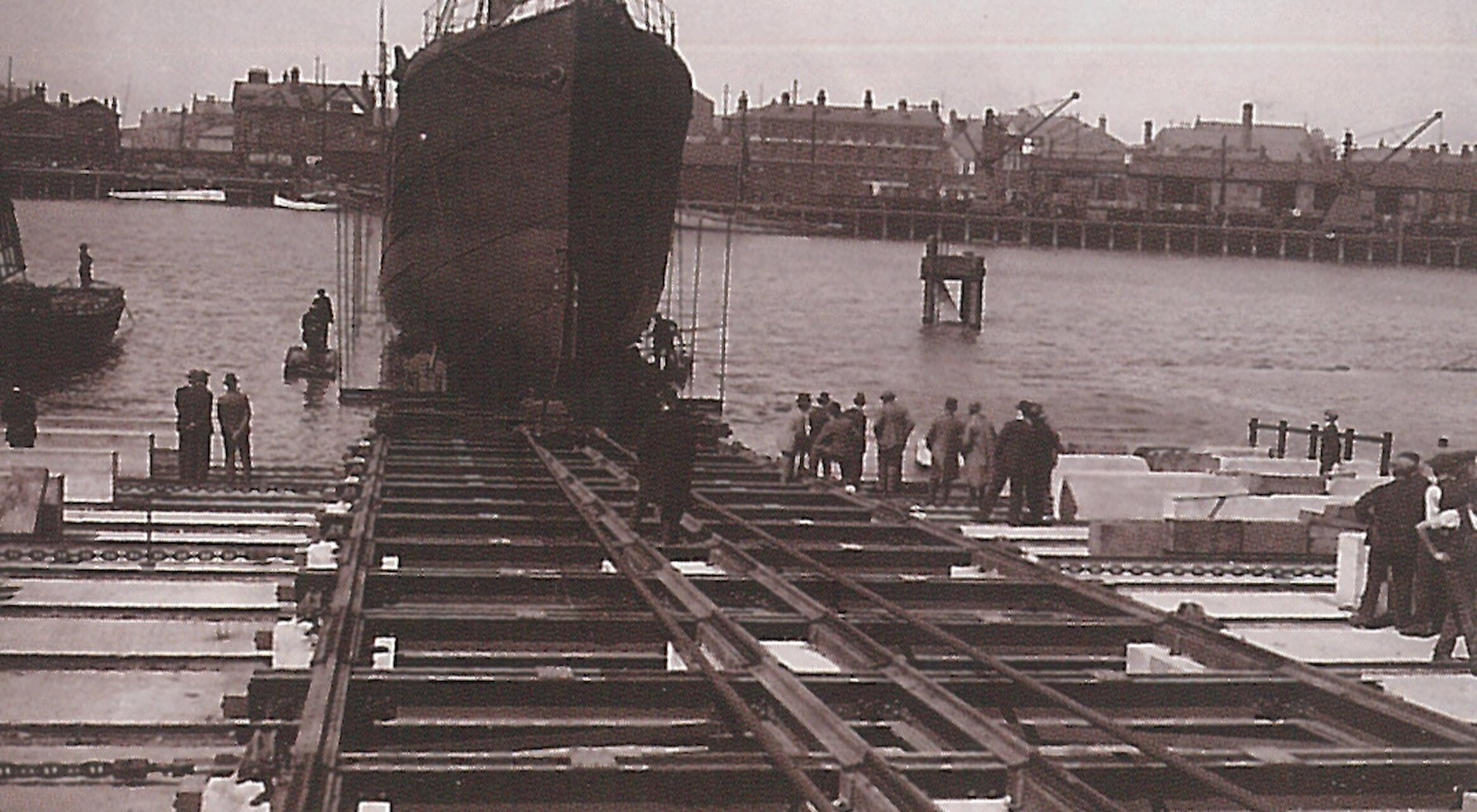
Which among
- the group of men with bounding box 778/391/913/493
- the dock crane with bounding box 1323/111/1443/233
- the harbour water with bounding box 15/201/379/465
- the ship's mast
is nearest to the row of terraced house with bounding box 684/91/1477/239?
the dock crane with bounding box 1323/111/1443/233

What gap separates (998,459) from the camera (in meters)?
17.8

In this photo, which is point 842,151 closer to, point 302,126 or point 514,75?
point 302,126

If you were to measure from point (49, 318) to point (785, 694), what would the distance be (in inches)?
1563

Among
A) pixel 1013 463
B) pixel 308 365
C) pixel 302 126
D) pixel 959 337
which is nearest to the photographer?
pixel 1013 463

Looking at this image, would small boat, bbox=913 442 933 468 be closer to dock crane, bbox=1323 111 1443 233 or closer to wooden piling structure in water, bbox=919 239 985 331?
wooden piling structure in water, bbox=919 239 985 331

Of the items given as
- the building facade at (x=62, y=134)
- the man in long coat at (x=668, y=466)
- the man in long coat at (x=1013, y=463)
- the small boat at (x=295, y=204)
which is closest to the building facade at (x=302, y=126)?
the small boat at (x=295, y=204)

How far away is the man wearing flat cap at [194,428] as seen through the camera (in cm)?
1925

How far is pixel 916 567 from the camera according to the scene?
12.1 m

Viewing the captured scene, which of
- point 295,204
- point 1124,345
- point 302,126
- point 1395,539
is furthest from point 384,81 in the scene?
point 295,204

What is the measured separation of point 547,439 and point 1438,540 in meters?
10.7

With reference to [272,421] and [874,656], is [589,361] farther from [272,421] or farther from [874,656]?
[272,421]

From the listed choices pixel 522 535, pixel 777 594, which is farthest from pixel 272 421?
pixel 777 594

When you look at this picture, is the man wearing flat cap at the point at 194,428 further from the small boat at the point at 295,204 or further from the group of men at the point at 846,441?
the small boat at the point at 295,204

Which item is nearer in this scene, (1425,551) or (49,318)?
(1425,551)
